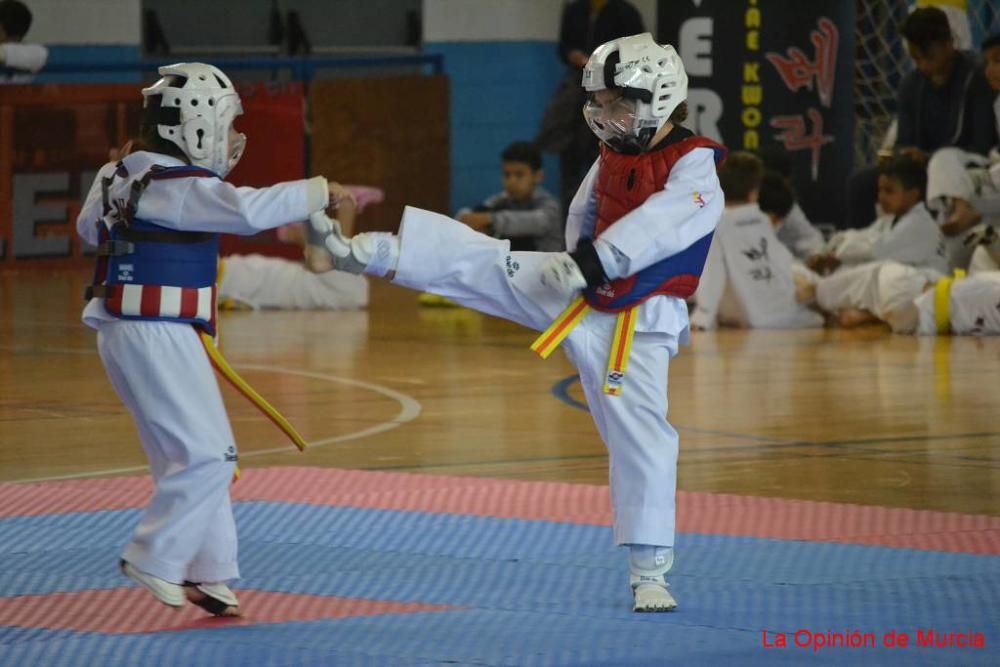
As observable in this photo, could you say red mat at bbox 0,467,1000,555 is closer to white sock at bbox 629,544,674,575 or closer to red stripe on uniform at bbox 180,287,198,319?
white sock at bbox 629,544,674,575

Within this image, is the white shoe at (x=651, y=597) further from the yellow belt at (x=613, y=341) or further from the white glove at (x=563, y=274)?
the white glove at (x=563, y=274)

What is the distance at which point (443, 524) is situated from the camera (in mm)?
4945

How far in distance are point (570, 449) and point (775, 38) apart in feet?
20.7

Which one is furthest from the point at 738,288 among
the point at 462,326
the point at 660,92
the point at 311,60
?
the point at 660,92

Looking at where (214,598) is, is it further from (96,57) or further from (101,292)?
(96,57)

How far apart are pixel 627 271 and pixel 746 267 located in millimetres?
6522

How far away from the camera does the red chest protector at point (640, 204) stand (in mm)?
4031

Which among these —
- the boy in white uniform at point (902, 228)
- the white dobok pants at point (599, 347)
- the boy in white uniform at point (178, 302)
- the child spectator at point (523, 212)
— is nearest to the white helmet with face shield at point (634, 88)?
the white dobok pants at point (599, 347)

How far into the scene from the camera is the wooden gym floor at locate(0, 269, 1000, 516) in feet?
19.2

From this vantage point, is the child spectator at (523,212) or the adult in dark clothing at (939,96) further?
the child spectator at (523,212)

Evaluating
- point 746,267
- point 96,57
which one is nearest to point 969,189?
point 746,267

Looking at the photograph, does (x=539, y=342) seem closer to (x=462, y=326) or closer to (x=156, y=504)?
(x=156, y=504)

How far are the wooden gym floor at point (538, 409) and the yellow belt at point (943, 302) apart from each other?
0.25m

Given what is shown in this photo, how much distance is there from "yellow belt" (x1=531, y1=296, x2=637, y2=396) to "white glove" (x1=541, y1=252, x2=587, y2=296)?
0.44ft
